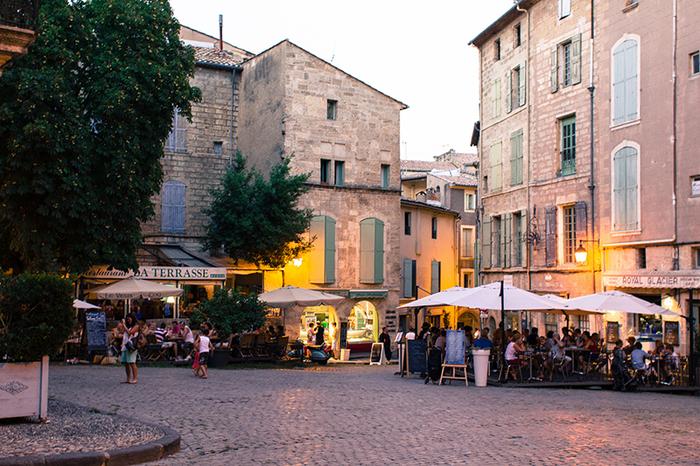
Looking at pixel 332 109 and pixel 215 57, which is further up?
pixel 215 57

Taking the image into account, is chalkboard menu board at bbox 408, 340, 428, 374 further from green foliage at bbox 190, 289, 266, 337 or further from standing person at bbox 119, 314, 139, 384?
standing person at bbox 119, 314, 139, 384

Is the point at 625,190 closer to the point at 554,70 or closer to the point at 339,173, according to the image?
the point at 554,70

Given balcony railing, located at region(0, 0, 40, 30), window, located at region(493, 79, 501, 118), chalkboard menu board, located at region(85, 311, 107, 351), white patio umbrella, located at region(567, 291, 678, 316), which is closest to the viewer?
balcony railing, located at region(0, 0, 40, 30)

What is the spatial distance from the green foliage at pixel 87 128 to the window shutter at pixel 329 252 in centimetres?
1067

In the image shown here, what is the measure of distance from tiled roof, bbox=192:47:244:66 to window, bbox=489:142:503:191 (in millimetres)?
12493

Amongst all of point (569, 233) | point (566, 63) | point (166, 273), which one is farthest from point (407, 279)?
point (566, 63)

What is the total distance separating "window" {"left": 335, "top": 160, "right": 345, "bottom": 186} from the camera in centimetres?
4003

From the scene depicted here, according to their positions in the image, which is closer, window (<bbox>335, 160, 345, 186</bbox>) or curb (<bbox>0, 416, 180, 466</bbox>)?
curb (<bbox>0, 416, 180, 466</bbox>)

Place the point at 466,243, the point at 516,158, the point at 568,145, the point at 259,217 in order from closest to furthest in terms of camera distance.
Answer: the point at 568,145, the point at 516,158, the point at 259,217, the point at 466,243

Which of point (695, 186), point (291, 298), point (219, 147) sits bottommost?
point (291, 298)

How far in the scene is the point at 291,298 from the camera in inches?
1230

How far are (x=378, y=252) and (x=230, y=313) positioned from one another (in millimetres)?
13211

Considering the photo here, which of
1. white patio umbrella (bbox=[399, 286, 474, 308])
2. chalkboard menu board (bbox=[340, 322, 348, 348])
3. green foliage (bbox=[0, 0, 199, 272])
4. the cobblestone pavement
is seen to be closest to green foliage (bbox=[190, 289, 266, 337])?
green foliage (bbox=[0, 0, 199, 272])

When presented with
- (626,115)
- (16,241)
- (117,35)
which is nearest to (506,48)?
(626,115)
